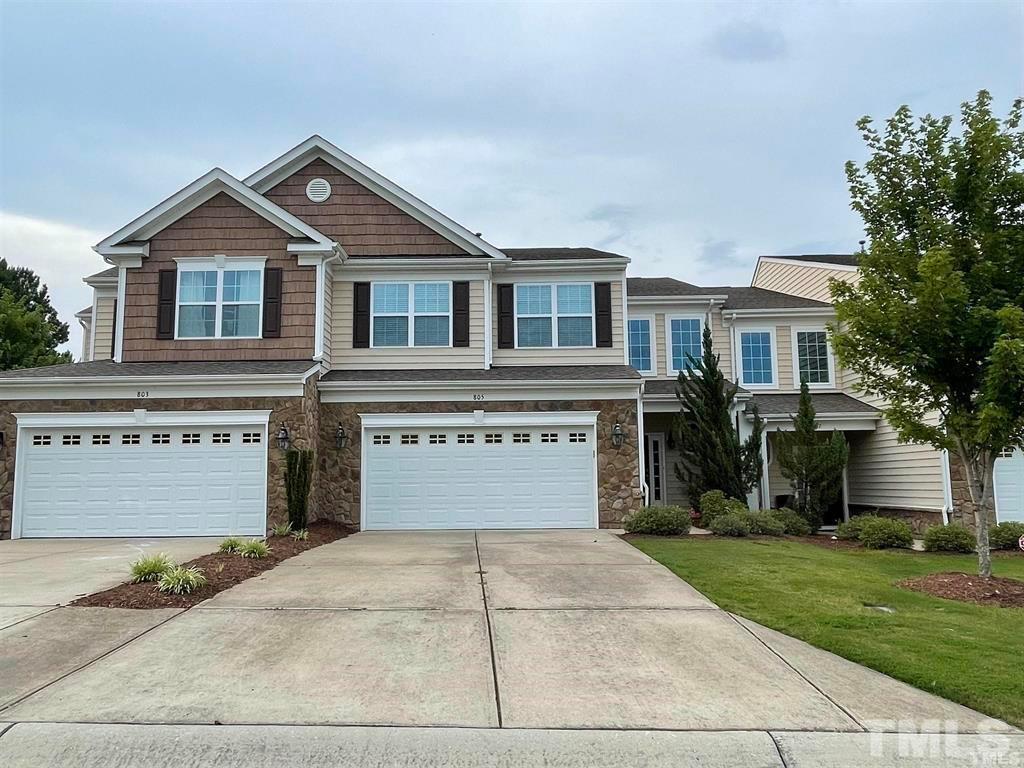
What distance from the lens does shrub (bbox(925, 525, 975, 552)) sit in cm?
1190

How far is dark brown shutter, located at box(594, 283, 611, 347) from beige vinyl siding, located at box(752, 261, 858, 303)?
20.2 feet

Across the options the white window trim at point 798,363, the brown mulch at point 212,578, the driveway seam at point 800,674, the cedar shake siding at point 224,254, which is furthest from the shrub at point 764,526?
the cedar shake siding at point 224,254

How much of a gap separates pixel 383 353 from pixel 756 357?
10.2 metres

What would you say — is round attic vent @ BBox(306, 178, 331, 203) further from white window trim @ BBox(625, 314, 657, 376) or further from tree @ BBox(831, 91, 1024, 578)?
tree @ BBox(831, 91, 1024, 578)

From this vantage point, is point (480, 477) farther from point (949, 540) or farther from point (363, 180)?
point (949, 540)

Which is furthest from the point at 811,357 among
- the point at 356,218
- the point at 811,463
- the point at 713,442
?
the point at 356,218

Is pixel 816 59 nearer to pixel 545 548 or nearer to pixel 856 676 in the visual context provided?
pixel 545 548

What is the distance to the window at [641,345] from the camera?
18.4m

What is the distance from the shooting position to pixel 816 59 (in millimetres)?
12719

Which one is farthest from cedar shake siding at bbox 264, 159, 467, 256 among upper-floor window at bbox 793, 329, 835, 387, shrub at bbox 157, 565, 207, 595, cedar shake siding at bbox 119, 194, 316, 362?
shrub at bbox 157, 565, 207, 595

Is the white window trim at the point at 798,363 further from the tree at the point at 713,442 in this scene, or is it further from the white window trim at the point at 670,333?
the tree at the point at 713,442

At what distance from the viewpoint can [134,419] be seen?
12.7 m

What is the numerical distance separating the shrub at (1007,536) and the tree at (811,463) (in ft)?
9.93

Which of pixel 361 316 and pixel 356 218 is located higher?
pixel 356 218
